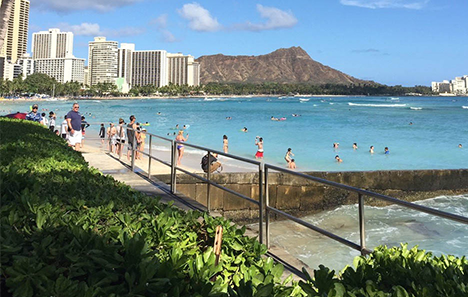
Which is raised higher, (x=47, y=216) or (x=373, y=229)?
(x=47, y=216)

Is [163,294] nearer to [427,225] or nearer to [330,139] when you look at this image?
[427,225]

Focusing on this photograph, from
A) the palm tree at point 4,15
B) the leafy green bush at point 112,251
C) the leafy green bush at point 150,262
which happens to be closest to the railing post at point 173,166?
the leafy green bush at point 112,251

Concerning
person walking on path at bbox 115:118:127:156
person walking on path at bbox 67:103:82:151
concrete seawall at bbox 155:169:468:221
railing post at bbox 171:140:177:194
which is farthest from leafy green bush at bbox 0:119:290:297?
person walking on path at bbox 67:103:82:151

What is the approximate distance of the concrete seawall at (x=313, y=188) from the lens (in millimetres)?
9305

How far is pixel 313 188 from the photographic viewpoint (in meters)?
10.1

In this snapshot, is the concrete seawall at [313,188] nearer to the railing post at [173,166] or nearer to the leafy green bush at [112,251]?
the railing post at [173,166]

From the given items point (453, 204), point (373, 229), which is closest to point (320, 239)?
point (373, 229)

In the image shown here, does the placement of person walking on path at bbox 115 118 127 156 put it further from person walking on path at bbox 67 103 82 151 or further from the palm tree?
the palm tree

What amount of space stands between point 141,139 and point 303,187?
6.16 m

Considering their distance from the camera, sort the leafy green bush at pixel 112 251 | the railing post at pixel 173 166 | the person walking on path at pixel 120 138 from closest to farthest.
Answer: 1. the leafy green bush at pixel 112 251
2. the railing post at pixel 173 166
3. the person walking on path at pixel 120 138

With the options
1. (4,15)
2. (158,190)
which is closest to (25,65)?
(4,15)

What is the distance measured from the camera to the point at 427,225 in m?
9.02

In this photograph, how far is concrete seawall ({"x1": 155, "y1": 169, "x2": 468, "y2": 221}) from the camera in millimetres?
9305

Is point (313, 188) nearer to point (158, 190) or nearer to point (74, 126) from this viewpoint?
point (158, 190)
